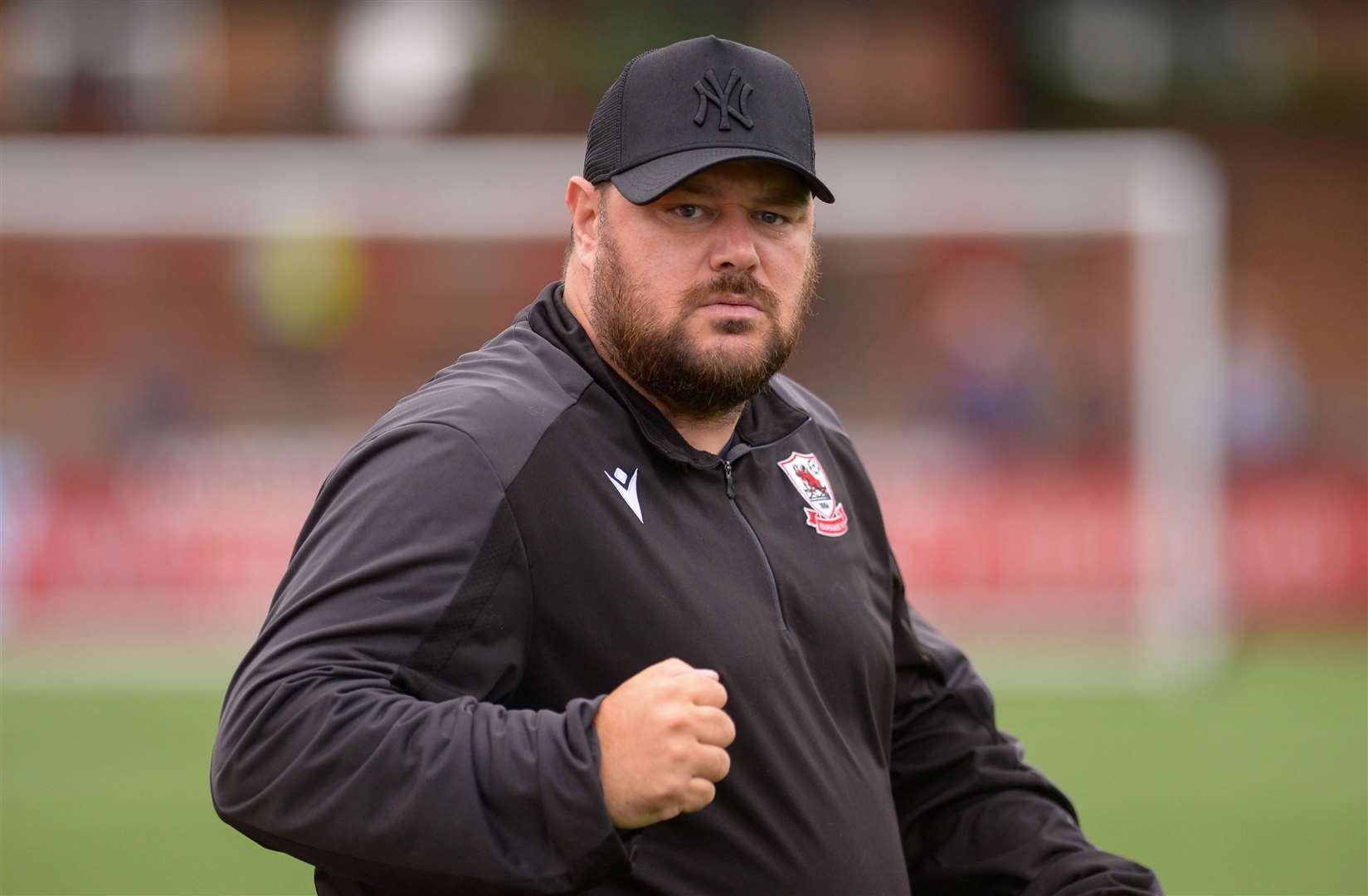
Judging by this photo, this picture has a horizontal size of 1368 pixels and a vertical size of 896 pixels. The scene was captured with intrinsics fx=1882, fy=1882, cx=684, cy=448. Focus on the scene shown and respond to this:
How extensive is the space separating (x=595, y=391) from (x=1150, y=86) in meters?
24.0

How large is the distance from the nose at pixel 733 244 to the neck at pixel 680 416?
0.73ft

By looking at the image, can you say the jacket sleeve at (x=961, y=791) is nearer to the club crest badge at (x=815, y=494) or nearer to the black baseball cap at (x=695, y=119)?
the club crest badge at (x=815, y=494)

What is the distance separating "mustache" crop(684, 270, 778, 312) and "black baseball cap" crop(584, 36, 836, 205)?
0.15 meters

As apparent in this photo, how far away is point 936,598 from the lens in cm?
1380

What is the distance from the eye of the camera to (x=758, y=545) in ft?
9.01

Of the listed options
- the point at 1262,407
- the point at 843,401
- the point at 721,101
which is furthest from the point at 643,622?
the point at 1262,407

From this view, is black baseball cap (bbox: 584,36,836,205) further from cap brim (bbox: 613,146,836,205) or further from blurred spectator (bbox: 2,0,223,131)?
blurred spectator (bbox: 2,0,223,131)

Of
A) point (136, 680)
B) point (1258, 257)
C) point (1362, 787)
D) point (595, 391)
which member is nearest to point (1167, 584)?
point (1362, 787)

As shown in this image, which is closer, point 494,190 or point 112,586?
point 112,586

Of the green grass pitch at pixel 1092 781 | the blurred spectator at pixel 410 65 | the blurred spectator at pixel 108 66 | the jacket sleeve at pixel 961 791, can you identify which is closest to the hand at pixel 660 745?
the jacket sleeve at pixel 961 791

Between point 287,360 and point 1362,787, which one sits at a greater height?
point 287,360

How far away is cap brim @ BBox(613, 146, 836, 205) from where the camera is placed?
2.62 m

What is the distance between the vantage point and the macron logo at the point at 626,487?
103 inches

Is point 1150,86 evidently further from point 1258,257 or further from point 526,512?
point 526,512
